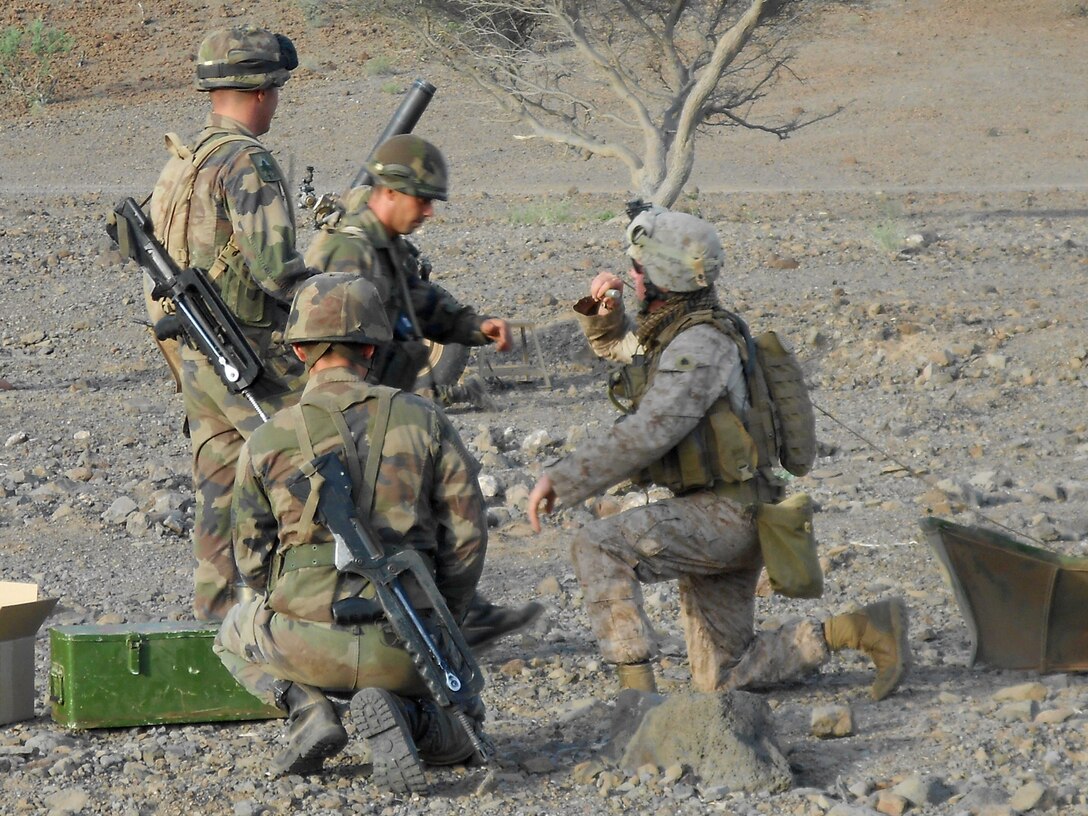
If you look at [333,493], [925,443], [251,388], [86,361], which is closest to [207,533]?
[251,388]

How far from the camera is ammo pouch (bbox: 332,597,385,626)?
13.3 feet

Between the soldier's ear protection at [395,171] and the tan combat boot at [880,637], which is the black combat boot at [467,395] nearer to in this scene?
the soldier's ear protection at [395,171]

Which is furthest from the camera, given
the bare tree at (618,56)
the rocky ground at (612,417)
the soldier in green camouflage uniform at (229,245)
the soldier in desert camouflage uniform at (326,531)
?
the bare tree at (618,56)

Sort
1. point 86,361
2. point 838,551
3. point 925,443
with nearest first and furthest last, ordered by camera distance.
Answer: point 838,551 → point 925,443 → point 86,361

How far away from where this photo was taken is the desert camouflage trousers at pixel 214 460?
5.07m

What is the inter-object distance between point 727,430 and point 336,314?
120 centimetres

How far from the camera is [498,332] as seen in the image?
518cm

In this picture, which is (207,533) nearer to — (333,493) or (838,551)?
A: (333,493)

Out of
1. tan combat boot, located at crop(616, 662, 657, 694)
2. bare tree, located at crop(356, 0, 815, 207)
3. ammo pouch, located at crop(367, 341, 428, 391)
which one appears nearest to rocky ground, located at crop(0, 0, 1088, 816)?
tan combat boot, located at crop(616, 662, 657, 694)

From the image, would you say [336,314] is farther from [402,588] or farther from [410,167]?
[410,167]

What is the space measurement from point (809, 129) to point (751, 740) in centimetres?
2269

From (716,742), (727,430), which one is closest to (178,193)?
(727,430)

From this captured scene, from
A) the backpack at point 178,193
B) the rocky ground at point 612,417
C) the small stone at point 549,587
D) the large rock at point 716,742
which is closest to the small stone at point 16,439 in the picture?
the rocky ground at point 612,417

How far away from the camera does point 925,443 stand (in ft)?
29.2
